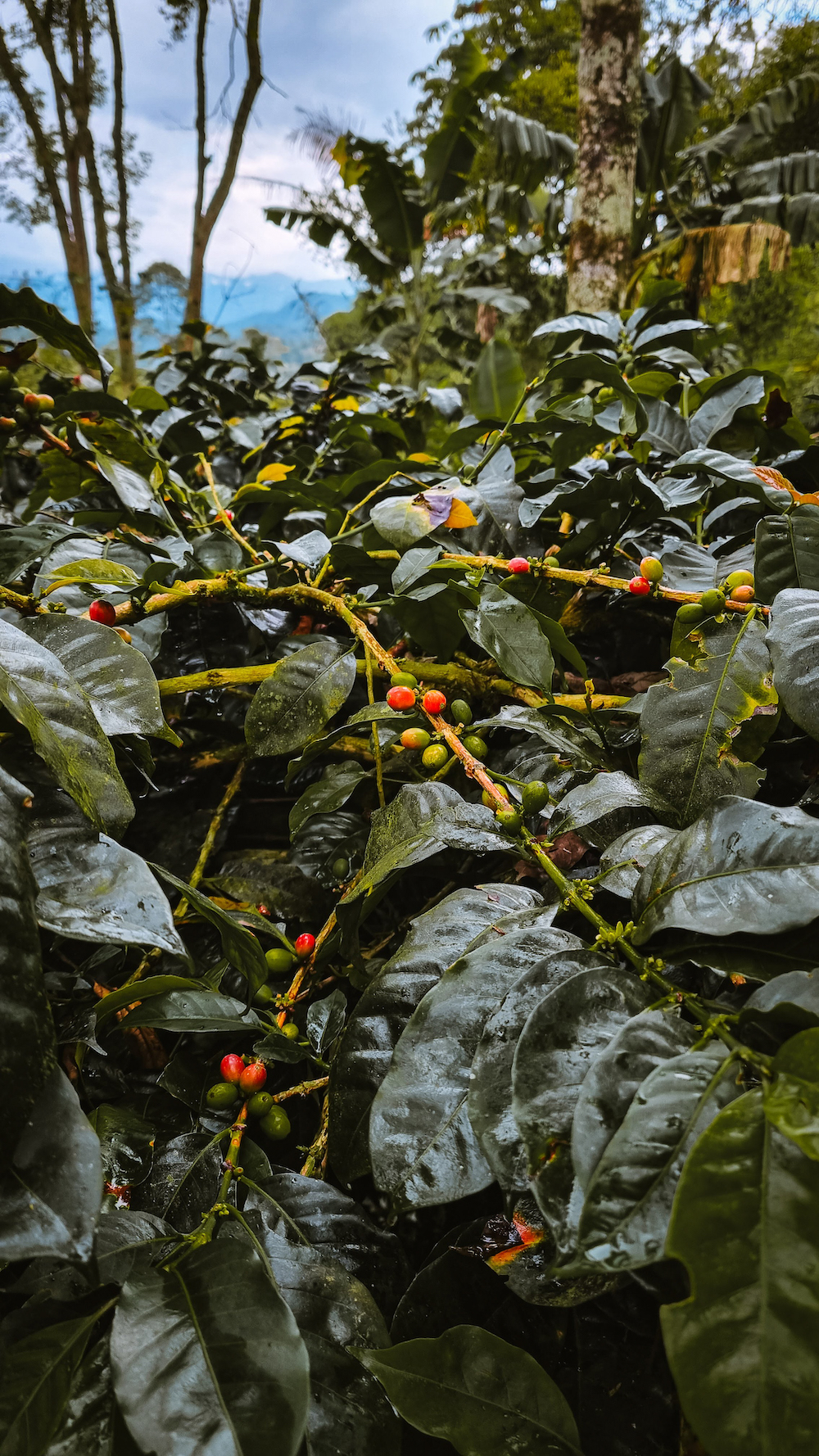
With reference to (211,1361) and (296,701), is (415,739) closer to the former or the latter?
(296,701)

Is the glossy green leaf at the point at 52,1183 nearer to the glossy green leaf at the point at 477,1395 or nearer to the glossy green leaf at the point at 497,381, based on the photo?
the glossy green leaf at the point at 477,1395

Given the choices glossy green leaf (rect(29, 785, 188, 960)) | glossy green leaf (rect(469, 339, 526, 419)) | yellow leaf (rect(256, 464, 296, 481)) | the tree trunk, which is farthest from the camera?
the tree trunk

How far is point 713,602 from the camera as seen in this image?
0.55m

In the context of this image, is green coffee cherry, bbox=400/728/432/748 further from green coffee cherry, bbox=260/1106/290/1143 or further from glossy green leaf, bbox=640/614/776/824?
green coffee cherry, bbox=260/1106/290/1143

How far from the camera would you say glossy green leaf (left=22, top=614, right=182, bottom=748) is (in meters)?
0.45

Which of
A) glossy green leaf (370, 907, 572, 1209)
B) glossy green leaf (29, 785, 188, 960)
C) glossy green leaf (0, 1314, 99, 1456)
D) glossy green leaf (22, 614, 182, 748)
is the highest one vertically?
glossy green leaf (22, 614, 182, 748)

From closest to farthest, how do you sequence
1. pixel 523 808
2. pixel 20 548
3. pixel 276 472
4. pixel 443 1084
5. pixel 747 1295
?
pixel 747 1295 < pixel 443 1084 < pixel 523 808 < pixel 20 548 < pixel 276 472

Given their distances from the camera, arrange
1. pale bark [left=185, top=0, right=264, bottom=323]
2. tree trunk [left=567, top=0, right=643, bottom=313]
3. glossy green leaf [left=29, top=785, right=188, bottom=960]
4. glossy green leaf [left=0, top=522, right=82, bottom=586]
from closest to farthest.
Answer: glossy green leaf [left=29, top=785, right=188, bottom=960] < glossy green leaf [left=0, top=522, right=82, bottom=586] < tree trunk [left=567, top=0, right=643, bottom=313] < pale bark [left=185, top=0, right=264, bottom=323]

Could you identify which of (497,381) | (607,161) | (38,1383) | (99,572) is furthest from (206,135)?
(38,1383)

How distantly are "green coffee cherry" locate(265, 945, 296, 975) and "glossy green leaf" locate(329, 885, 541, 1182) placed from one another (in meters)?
0.17

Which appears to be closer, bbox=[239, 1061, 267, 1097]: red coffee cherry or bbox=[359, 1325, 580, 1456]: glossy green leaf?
bbox=[359, 1325, 580, 1456]: glossy green leaf

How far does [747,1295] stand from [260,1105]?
33 cm

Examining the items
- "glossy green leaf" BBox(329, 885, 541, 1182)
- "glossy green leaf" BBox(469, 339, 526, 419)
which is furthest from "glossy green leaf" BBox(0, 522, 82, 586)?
"glossy green leaf" BBox(469, 339, 526, 419)

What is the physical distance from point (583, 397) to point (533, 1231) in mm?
777
